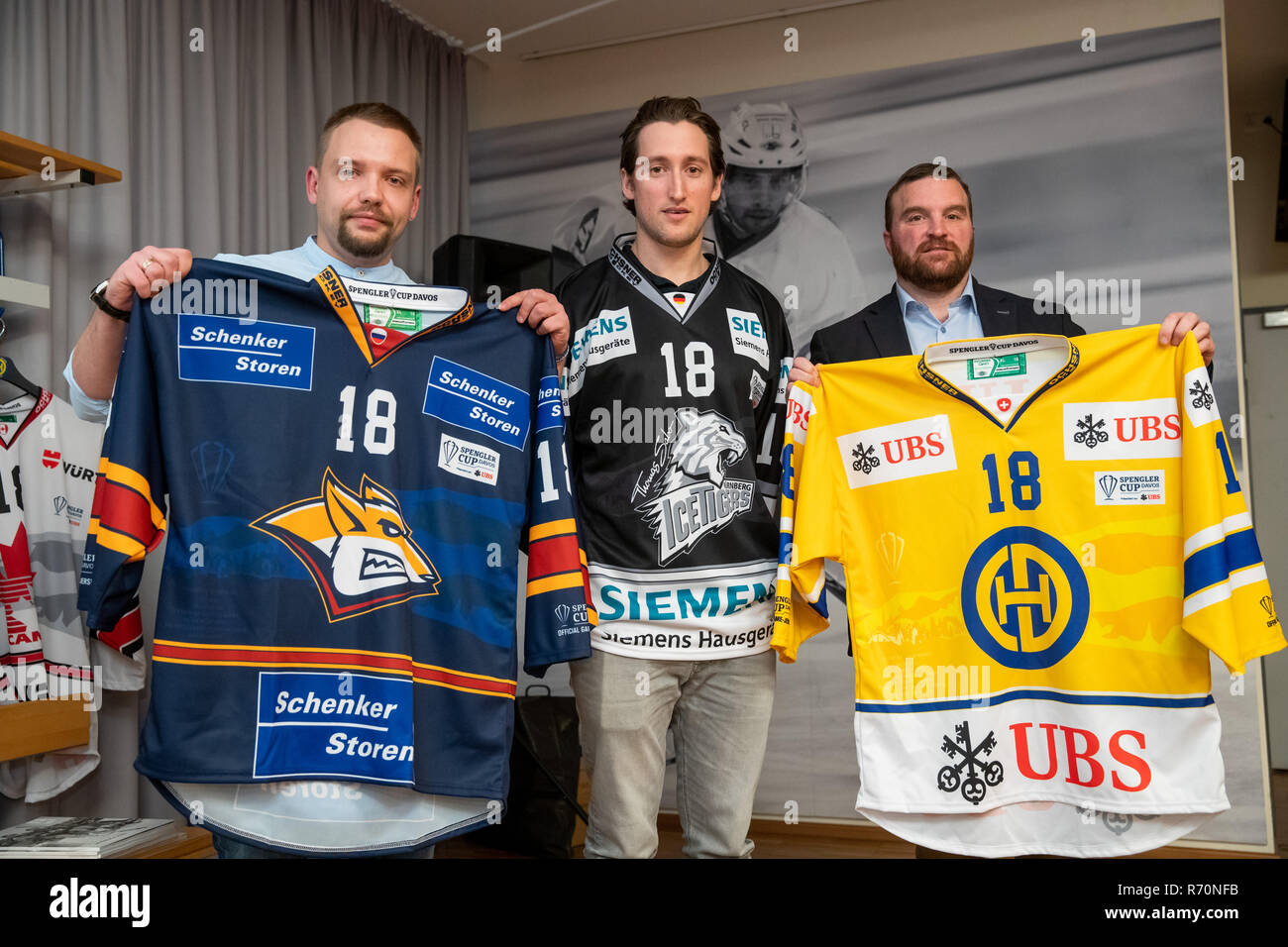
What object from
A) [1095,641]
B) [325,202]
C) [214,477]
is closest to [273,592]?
[214,477]

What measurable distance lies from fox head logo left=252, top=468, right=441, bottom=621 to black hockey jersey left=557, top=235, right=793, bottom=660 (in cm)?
41

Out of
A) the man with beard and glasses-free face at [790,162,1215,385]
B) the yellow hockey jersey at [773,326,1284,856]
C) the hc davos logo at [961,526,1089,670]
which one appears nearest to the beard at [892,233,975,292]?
the man with beard and glasses-free face at [790,162,1215,385]

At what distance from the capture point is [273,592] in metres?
1.61

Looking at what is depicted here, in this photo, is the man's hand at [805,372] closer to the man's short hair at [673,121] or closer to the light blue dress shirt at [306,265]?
the man's short hair at [673,121]

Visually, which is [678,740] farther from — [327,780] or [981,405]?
[981,405]

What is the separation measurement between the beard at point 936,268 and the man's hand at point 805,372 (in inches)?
14.8

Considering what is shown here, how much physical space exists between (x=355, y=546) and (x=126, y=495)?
1.20ft

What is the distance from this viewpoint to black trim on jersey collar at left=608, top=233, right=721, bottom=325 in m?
2.03

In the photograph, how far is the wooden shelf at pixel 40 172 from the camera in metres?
2.41

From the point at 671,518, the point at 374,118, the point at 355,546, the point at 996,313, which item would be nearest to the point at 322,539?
the point at 355,546

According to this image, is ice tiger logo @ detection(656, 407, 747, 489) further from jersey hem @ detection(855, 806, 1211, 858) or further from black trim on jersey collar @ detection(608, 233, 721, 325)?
jersey hem @ detection(855, 806, 1211, 858)

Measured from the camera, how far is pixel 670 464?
1.95 meters
